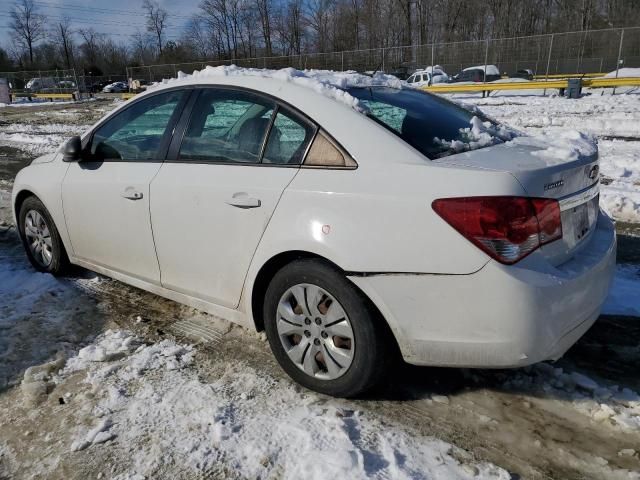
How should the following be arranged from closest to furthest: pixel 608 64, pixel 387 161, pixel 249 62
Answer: pixel 387 161
pixel 608 64
pixel 249 62

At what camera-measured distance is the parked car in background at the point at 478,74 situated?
2548 cm

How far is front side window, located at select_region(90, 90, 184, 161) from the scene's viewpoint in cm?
353

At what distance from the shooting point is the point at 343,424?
8.39 feet

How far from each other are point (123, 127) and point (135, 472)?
2.45 m

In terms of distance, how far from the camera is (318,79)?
3.11 metres

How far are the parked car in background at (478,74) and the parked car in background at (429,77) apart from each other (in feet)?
3.27

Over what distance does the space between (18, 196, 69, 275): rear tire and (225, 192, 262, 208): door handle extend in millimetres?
→ 2203

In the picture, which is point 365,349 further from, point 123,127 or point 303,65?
point 303,65

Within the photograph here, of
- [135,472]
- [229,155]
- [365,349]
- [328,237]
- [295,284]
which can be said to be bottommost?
[135,472]

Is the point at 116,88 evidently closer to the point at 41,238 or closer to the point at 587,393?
the point at 41,238

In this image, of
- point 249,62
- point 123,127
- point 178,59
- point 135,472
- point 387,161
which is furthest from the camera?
point 178,59

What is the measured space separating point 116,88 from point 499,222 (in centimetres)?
4973

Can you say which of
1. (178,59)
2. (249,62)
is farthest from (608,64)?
(178,59)

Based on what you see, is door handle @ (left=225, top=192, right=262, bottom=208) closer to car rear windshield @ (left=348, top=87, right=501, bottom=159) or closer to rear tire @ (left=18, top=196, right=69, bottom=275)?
car rear windshield @ (left=348, top=87, right=501, bottom=159)
